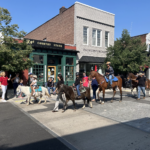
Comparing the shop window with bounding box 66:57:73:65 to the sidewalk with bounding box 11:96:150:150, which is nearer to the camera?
the sidewalk with bounding box 11:96:150:150

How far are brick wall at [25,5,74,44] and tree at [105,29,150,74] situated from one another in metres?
5.90

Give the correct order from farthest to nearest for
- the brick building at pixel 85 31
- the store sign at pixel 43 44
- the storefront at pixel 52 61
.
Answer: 1. the brick building at pixel 85 31
2. the storefront at pixel 52 61
3. the store sign at pixel 43 44

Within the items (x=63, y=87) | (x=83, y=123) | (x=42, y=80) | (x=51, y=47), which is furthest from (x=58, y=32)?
(x=83, y=123)

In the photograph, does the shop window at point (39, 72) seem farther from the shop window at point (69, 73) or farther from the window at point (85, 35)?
the window at point (85, 35)

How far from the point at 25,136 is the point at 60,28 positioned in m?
18.4

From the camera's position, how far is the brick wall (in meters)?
18.7

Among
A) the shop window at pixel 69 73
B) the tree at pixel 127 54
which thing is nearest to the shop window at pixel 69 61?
the shop window at pixel 69 73

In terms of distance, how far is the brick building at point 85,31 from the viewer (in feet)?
59.7

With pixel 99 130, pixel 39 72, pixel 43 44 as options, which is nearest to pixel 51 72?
pixel 39 72

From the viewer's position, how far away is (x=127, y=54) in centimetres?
1605

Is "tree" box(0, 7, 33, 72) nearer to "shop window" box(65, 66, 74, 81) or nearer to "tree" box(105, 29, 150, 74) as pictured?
"shop window" box(65, 66, 74, 81)

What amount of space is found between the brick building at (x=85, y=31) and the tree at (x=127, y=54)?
2.74 metres

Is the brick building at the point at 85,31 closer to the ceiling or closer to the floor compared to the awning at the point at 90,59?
closer to the ceiling

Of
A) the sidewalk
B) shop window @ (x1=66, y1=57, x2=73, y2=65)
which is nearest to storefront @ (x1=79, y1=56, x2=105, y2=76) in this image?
shop window @ (x1=66, y1=57, x2=73, y2=65)
